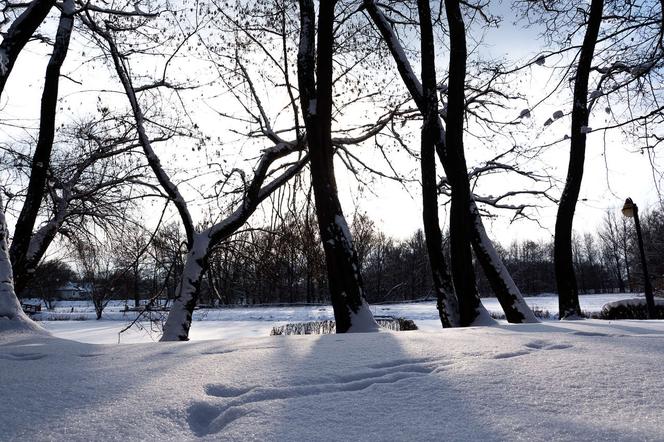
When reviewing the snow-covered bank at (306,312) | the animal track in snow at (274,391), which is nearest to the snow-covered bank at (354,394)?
the animal track in snow at (274,391)

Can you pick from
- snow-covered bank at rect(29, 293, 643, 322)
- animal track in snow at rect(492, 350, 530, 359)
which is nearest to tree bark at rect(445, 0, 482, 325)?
animal track in snow at rect(492, 350, 530, 359)

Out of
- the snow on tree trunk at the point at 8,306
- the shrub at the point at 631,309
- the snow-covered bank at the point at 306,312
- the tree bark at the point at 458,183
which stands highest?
the tree bark at the point at 458,183

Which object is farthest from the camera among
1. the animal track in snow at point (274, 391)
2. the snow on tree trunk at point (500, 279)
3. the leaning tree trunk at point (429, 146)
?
the leaning tree trunk at point (429, 146)

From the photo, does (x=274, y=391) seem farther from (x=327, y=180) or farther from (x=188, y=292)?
(x=188, y=292)

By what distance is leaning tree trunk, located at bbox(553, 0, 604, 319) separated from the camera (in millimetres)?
7434

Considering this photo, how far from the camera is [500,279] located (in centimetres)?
655

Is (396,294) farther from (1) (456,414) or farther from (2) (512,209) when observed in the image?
(1) (456,414)

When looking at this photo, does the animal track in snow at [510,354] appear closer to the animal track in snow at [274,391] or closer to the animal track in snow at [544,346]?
the animal track in snow at [544,346]

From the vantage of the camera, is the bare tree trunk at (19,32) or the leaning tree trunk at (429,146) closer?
the bare tree trunk at (19,32)

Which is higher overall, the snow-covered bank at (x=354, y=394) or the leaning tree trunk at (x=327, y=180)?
the leaning tree trunk at (x=327, y=180)

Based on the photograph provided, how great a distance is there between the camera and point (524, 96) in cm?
871

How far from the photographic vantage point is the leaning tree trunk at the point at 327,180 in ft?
18.8

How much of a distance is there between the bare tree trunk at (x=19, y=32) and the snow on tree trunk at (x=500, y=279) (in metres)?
6.65

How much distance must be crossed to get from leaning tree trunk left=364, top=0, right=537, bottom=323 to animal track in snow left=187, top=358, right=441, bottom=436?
14.8ft
